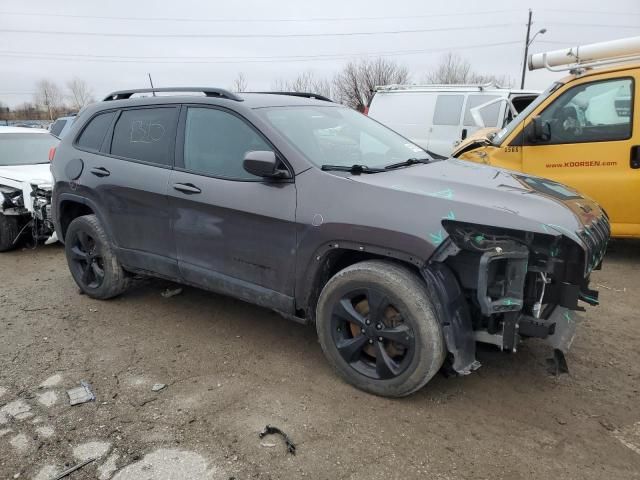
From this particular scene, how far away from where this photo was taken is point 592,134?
5.29 metres

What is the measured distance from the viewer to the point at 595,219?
320cm

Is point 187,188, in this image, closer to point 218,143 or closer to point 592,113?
point 218,143

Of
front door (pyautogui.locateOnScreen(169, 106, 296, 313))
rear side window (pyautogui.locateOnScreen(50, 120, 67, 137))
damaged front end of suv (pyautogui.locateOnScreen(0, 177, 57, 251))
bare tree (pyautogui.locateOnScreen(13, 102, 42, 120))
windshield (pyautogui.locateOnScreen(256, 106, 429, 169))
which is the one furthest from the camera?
bare tree (pyautogui.locateOnScreen(13, 102, 42, 120))

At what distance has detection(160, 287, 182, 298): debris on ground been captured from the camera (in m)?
4.91

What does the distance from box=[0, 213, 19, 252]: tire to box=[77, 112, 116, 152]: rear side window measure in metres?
2.66

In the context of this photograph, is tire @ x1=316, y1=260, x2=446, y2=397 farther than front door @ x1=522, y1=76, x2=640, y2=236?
No

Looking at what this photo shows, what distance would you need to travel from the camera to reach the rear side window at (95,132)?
14.7ft

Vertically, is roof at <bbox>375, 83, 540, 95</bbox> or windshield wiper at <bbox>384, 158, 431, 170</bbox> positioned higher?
roof at <bbox>375, 83, 540, 95</bbox>

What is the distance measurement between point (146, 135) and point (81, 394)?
2.04 metres

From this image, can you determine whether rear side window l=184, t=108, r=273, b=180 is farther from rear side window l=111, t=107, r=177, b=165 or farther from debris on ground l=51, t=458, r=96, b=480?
debris on ground l=51, t=458, r=96, b=480

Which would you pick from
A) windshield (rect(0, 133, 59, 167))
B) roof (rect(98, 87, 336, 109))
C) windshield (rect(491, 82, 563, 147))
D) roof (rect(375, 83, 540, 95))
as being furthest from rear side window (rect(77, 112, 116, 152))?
roof (rect(375, 83, 540, 95))

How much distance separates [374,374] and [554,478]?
106cm

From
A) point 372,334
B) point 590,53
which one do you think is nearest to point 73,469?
point 372,334

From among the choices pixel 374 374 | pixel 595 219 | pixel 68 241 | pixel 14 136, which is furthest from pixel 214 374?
pixel 14 136
